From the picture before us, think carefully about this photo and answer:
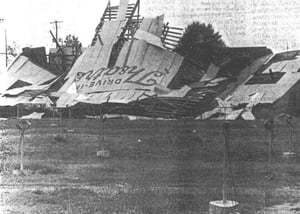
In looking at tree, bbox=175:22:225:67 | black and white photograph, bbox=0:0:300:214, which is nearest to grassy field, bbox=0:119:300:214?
black and white photograph, bbox=0:0:300:214

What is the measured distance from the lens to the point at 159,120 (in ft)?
65.1

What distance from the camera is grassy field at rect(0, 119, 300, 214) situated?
22.2 feet

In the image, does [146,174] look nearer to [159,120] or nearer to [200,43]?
[159,120]

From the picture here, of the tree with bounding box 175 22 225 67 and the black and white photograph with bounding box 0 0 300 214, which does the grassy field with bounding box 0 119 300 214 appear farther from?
the tree with bounding box 175 22 225 67

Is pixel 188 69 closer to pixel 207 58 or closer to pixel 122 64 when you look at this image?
pixel 207 58

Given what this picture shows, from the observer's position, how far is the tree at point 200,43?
956 inches

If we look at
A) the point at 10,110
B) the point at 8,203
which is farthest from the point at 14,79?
the point at 8,203

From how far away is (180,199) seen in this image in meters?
7.02

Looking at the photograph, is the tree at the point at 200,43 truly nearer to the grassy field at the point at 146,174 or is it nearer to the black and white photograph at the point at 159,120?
the black and white photograph at the point at 159,120

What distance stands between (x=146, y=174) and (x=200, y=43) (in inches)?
738

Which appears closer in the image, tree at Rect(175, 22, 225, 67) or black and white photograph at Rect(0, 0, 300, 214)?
black and white photograph at Rect(0, 0, 300, 214)

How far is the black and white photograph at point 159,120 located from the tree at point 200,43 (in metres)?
0.11

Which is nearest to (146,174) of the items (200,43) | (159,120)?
(159,120)

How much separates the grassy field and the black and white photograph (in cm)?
3
